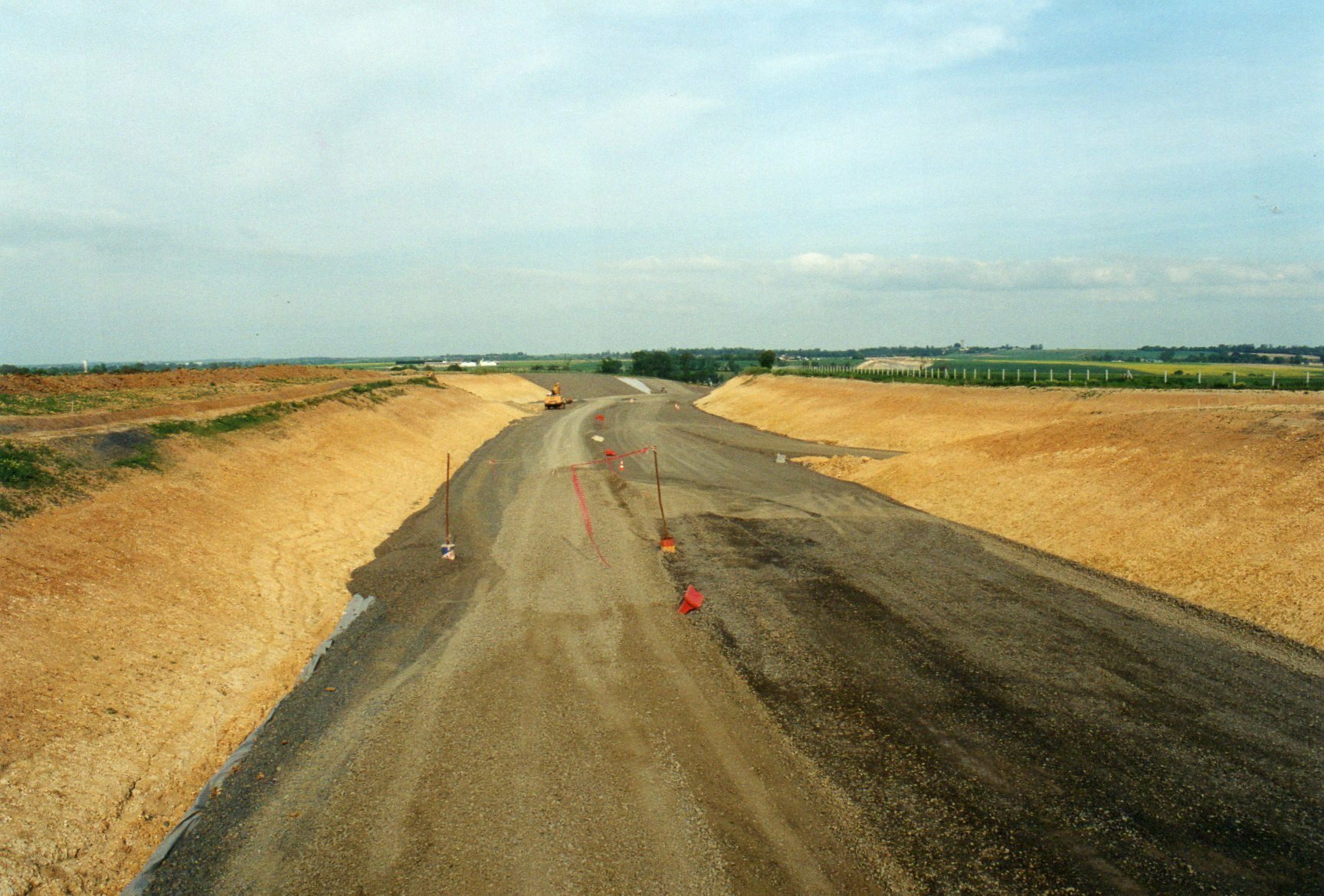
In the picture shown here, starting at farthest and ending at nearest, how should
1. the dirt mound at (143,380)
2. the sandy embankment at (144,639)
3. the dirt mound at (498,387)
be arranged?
1. the dirt mound at (498,387)
2. the dirt mound at (143,380)
3. the sandy embankment at (144,639)

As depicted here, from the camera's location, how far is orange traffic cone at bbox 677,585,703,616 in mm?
14164

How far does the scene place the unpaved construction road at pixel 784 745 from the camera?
273 inches

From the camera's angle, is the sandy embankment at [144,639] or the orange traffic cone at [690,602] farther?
the orange traffic cone at [690,602]

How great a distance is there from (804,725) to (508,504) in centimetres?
1734

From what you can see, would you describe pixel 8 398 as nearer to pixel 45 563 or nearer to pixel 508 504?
pixel 508 504

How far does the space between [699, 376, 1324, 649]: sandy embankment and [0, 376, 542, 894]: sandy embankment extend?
16.7 meters

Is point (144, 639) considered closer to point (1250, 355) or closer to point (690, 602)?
point (690, 602)

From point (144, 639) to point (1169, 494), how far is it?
21467mm

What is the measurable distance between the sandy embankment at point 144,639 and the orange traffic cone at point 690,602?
22.6 feet

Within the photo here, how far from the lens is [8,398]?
31125mm

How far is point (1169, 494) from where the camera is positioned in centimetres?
1739

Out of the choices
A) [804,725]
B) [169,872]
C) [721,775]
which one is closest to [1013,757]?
[804,725]

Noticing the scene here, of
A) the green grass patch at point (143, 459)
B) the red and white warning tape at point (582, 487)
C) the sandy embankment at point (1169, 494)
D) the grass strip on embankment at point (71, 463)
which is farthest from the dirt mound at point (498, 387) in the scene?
the green grass patch at point (143, 459)

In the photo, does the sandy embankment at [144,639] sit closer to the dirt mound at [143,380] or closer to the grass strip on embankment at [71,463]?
the grass strip on embankment at [71,463]
